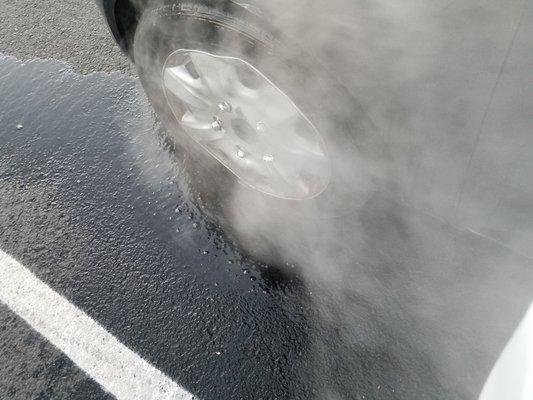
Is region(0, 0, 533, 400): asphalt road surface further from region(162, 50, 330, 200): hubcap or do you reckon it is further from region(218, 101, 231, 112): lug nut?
region(218, 101, 231, 112): lug nut

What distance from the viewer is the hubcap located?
185 centimetres

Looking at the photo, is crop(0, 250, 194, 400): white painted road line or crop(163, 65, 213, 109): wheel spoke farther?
crop(163, 65, 213, 109): wheel spoke

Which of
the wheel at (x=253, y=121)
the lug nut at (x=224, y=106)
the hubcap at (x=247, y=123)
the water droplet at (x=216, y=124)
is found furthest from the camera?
the water droplet at (x=216, y=124)

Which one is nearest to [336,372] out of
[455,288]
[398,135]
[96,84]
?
[455,288]

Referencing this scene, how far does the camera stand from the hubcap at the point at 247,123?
1.85 metres

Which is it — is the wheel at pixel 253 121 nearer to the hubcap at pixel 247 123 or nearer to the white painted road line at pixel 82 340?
the hubcap at pixel 247 123

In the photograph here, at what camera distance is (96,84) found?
3.08m

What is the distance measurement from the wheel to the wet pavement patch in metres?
0.20

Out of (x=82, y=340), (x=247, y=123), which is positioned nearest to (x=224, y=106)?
(x=247, y=123)

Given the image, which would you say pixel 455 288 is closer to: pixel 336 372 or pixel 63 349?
pixel 336 372

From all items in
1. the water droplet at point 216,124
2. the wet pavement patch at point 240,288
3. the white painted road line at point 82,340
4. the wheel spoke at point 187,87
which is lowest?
the white painted road line at point 82,340

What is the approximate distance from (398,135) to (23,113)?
240 centimetres

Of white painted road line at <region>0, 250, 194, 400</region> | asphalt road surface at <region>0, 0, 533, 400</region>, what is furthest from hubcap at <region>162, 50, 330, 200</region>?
white painted road line at <region>0, 250, 194, 400</region>

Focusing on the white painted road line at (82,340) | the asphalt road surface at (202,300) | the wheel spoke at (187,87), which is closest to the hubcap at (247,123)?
the wheel spoke at (187,87)
